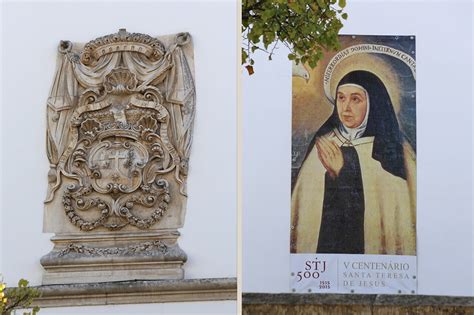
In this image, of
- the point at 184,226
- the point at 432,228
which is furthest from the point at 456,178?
the point at 184,226

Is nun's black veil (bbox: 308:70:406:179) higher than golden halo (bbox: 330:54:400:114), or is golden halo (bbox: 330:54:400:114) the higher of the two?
golden halo (bbox: 330:54:400:114)

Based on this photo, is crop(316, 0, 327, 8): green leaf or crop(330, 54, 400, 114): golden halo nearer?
crop(316, 0, 327, 8): green leaf

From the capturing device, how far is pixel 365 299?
17.7 meters

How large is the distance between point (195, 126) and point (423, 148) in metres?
11.2

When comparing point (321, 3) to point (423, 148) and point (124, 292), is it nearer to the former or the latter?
point (124, 292)

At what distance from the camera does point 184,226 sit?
725cm

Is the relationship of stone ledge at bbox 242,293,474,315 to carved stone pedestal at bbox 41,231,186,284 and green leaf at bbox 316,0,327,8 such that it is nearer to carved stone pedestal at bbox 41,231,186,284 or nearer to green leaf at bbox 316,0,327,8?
green leaf at bbox 316,0,327,8

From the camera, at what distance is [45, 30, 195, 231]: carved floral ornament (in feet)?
23.9

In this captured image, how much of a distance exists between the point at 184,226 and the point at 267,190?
420 inches

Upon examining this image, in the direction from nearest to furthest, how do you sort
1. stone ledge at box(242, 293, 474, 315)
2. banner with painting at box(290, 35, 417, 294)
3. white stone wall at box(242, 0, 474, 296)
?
stone ledge at box(242, 293, 474, 315), white stone wall at box(242, 0, 474, 296), banner with painting at box(290, 35, 417, 294)

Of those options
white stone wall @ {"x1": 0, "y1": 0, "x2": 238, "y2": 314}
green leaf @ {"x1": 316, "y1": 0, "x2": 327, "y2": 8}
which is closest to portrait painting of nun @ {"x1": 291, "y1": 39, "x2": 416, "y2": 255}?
green leaf @ {"x1": 316, "y1": 0, "x2": 327, "y2": 8}

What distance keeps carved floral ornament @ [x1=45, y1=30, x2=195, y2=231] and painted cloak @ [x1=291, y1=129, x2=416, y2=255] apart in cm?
1075

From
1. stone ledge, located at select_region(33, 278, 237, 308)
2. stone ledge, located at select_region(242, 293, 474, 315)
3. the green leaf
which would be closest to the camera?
stone ledge, located at select_region(33, 278, 237, 308)

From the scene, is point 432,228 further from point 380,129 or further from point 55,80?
point 55,80
